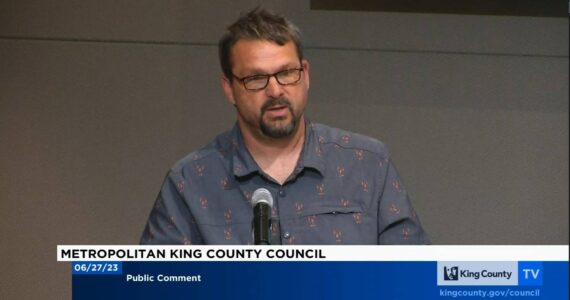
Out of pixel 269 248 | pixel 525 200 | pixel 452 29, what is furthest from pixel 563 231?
pixel 269 248

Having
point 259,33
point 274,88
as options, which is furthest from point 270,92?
point 259,33

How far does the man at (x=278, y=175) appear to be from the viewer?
2094 mm

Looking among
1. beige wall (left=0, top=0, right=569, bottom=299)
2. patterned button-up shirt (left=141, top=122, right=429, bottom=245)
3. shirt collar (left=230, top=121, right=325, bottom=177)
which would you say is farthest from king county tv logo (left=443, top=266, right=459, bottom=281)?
beige wall (left=0, top=0, right=569, bottom=299)

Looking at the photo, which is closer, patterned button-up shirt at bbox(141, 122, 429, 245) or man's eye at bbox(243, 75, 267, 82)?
patterned button-up shirt at bbox(141, 122, 429, 245)

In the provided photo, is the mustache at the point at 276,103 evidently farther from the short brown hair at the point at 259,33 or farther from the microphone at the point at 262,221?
the microphone at the point at 262,221

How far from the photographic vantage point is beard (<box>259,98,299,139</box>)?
220 centimetres

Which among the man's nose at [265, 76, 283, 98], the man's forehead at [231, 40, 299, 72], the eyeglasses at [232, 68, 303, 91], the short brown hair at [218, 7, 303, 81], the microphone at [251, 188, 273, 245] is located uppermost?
the short brown hair at [218, 7, 303, 81]

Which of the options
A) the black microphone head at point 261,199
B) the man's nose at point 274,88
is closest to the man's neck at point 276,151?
the man's nose at point 274,88

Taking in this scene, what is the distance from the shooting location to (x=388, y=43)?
3020 mm

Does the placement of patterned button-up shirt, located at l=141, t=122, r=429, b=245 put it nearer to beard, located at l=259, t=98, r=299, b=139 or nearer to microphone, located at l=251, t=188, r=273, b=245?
beard, located at l=259, t=98, r=299, b=139

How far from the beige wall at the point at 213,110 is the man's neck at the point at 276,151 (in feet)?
2.37

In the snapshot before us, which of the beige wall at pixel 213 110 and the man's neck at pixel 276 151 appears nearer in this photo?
the man's neck at pixel 276 151

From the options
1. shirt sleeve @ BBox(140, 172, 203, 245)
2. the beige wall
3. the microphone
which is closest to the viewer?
the microphone

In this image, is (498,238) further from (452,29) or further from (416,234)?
(416,234)
